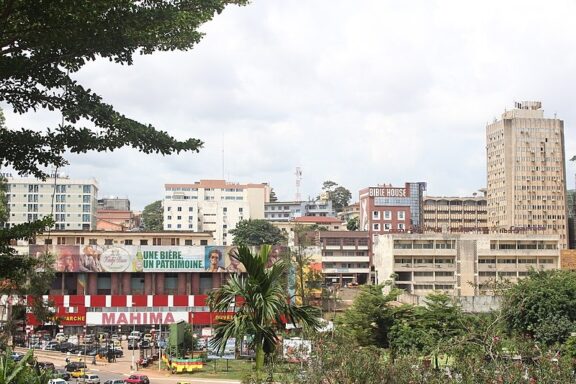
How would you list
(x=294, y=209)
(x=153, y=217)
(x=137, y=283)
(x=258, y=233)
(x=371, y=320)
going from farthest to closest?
(x=294, y=209), (x=153, y=217), (x=258, y=233), (x=137, y=283), (x=371, y=320)

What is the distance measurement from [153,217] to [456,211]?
52.1 m

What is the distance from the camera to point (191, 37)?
1130 centimetres

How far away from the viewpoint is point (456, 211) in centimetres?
10938

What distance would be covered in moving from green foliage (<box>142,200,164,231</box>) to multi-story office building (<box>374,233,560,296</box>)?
55.5m

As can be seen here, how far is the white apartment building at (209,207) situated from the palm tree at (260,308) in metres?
88.3

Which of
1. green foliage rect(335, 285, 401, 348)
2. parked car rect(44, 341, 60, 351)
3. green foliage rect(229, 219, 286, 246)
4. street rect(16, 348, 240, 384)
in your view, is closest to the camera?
green foliage rect(335, 285, 401, 348)

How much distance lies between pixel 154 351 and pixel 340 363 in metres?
37.0

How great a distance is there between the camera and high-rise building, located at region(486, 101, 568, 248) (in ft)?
308

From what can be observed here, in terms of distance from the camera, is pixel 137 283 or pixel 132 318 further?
pixel 137 283

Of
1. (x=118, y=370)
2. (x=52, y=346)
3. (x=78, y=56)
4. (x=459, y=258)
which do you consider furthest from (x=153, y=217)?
(x=78, y=56)

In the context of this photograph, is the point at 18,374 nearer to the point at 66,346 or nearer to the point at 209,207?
the point at 66,346

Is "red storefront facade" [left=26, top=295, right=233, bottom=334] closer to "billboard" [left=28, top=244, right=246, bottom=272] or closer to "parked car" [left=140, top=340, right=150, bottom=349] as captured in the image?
"billboard" [left=28, top=244, right=246, bottom=272]

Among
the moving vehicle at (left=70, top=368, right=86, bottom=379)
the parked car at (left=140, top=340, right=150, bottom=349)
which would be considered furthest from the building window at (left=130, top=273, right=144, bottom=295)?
the moving vehicle at (left=70, top=368, right=86, bottom=379)

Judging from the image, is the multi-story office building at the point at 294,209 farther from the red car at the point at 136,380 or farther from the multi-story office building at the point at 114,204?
the red car at the point at 136,380
